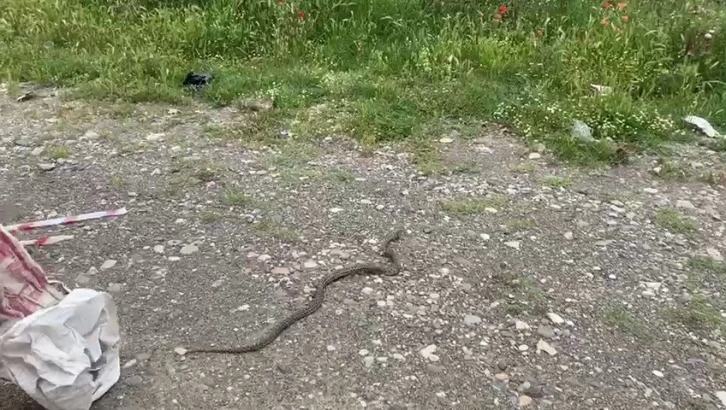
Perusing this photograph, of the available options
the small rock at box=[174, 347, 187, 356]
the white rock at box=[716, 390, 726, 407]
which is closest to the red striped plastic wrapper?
the small rock at box=[174, 347, 187, 356]

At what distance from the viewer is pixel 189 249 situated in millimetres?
4555

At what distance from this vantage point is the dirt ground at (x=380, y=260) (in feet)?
11.9

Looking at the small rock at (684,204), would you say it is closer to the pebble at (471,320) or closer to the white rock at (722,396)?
the white rock at (722,396)

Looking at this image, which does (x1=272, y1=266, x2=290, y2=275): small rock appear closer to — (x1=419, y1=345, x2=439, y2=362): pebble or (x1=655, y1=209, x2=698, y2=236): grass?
(x1=419, y1=345, x2=439, y2=362): pebble

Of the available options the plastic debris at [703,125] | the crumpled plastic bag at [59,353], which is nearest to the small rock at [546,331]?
the crumpled plastic bag at [59,353]

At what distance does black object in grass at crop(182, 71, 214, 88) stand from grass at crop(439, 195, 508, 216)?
261 cm

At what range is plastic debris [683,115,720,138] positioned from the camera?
5891mm

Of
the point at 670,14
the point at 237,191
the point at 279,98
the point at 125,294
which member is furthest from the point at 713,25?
the point at 125,294

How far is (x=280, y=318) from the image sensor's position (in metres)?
4.00

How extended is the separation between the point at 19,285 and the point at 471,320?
2131 millimetres

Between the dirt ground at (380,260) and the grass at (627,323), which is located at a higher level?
the grass at (627,323)

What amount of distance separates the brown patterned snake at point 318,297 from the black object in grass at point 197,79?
2.72 m

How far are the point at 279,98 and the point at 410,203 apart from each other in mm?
1803

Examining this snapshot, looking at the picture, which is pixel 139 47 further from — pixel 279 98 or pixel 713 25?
pixel 713 25
